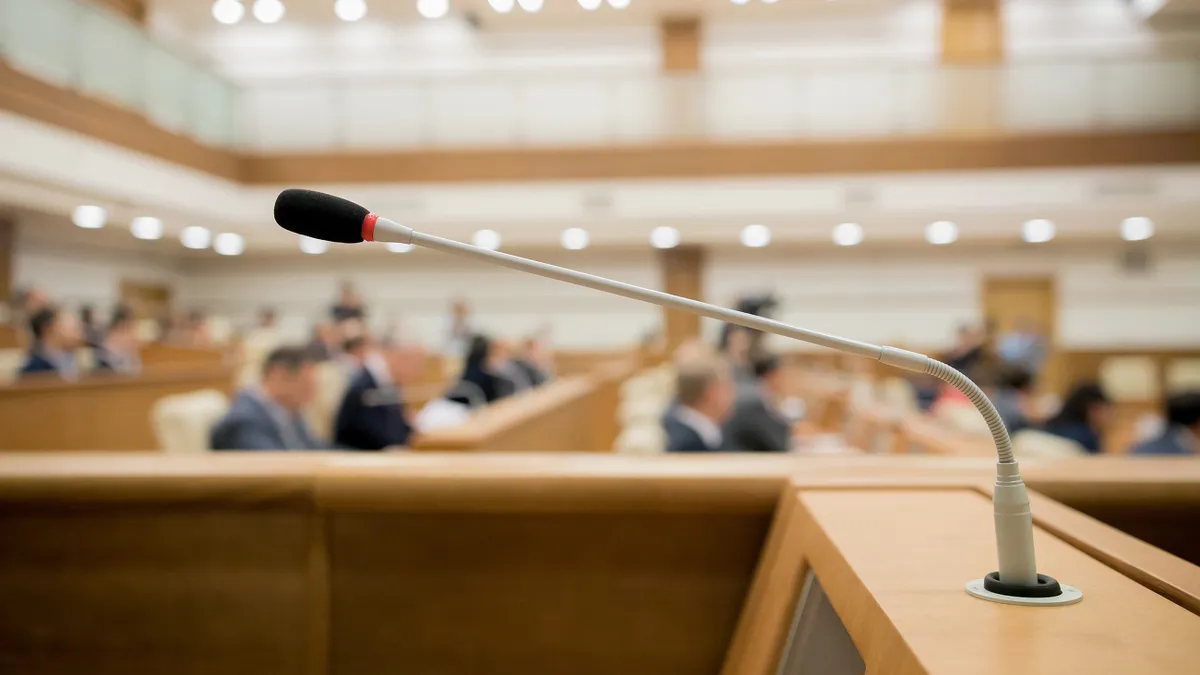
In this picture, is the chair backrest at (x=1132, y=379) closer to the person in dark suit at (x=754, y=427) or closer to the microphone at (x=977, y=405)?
the person in dark suit at (x=754, y=427)

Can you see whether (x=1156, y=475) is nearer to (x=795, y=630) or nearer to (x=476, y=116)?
(x=795, y=630)

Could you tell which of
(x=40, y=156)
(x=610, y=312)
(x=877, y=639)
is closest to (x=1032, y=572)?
(x=877, y=639)

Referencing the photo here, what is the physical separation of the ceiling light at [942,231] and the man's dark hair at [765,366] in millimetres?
6818

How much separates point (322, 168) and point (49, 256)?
14.5 feet

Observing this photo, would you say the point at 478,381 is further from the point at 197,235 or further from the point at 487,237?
the point at 197,235

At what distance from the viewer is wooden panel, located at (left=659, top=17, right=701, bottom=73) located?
12.7m

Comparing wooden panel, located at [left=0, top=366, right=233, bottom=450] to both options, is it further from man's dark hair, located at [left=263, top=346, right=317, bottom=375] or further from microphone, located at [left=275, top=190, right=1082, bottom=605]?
microphone, located at [left=275, top=190, right=1082, bottom=605]

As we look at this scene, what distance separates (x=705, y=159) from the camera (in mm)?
10711

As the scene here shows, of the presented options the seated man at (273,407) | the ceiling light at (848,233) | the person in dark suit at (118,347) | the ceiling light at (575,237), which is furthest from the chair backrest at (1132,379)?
the person in dark suit at (118,347)

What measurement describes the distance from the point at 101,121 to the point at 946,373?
30.7 ft

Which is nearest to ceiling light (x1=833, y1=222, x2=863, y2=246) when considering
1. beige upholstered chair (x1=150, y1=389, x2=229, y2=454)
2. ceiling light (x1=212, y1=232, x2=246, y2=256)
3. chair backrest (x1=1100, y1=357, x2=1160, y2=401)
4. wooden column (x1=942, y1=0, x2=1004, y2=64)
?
wooden column (x1=942, y1=0, x2=1004, y2=64)

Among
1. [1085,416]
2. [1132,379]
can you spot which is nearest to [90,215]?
[1085,416]

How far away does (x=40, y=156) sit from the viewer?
7.46 metres

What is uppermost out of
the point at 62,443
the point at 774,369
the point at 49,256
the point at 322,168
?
the point at 322,168
